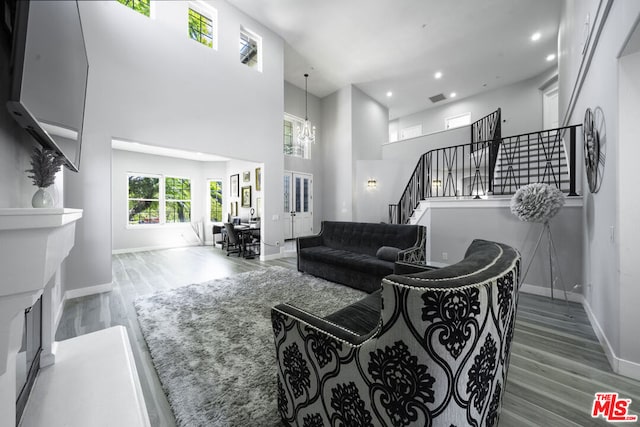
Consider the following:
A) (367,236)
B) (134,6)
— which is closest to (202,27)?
(134,6)

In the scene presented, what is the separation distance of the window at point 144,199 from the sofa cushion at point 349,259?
5.34 metres

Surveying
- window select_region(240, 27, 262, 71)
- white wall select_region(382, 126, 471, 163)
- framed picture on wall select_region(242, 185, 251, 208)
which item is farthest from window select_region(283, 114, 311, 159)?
white wall select_region(382, 126, 471, 163)

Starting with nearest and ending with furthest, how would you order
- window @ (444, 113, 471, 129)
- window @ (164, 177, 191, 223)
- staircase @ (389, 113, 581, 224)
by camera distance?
staircase @ (389, 113, 581, 224)
window @ (164, 177, 191, 223)
window @ (444, 113, 471, 129)

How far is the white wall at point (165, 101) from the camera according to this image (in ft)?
11.0

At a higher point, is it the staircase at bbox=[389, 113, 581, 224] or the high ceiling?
the high ceiling

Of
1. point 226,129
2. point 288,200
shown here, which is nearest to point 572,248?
point 226,129

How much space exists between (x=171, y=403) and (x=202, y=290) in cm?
208

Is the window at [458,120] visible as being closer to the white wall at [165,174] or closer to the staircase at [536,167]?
the staircase at [536,167]

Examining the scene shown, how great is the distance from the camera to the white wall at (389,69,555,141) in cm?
758

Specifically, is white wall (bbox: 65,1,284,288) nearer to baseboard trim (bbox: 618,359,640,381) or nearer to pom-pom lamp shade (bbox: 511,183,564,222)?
pom-pom lamp shade (bbox: 511,183,564,222)

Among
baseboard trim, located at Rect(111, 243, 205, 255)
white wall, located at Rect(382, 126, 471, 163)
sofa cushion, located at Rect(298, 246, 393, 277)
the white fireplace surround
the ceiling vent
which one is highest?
the ceiling vent

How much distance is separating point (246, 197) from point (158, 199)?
8.32 feet

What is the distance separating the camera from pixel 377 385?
82 centimetres

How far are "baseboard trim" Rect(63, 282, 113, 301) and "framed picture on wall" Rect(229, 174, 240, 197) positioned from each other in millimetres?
4599
